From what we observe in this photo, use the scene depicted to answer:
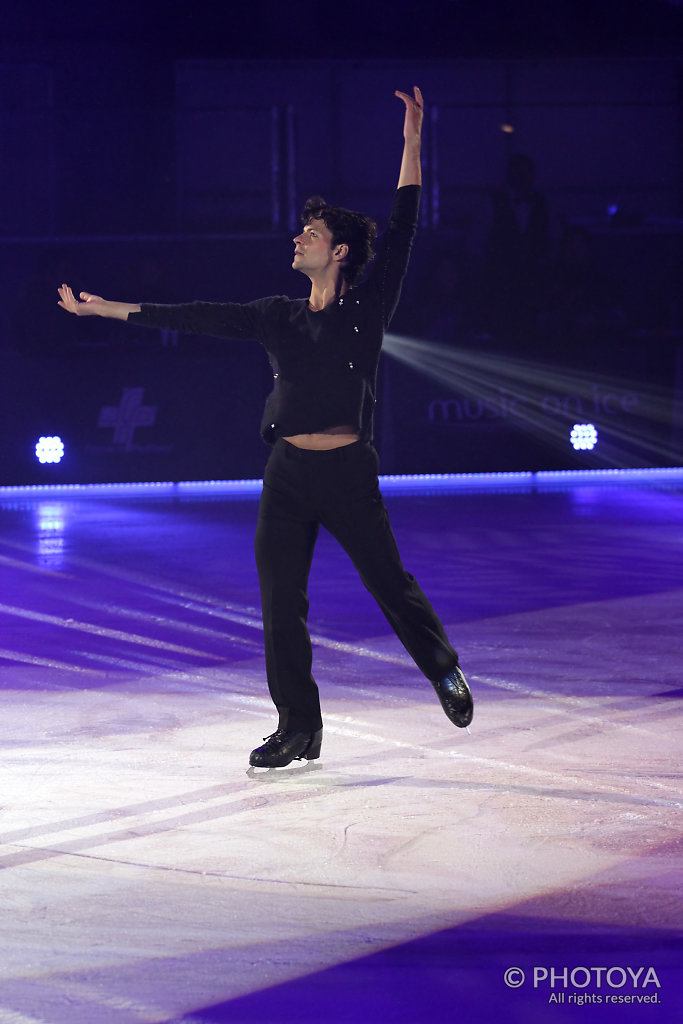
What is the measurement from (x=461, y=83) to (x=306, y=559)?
43.1ft

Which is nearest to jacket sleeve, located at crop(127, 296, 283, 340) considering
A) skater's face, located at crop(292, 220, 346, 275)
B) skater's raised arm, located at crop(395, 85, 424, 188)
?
skater's face, located at crop(292, 220, 346, 275)

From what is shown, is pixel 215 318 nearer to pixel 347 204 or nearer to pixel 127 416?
pixel 127 416

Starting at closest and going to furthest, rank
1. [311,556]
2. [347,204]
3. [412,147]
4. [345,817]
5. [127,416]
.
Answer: [345,817]
[311,556]
[412,147]
[127,416]
[347,204]

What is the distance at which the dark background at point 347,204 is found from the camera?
15164mm

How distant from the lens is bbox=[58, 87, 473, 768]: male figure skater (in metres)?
4.15

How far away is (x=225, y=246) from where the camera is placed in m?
15.2

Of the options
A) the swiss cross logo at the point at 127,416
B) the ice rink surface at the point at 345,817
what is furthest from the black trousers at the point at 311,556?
the swiss cross logo at the point at 127,416

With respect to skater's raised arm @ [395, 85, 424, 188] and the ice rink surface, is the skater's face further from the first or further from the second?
the ice rink surface

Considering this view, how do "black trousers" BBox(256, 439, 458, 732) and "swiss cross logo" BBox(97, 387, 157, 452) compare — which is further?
"swiss cross logo" BBox(97, 387, 157, 452)

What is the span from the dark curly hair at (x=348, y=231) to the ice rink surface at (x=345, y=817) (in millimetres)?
1527

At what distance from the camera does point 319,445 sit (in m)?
4.16

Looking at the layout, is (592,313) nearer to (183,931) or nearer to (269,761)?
(269,761)

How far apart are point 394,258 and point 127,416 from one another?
1140cm

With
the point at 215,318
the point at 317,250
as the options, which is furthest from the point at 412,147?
the point at 215,318
